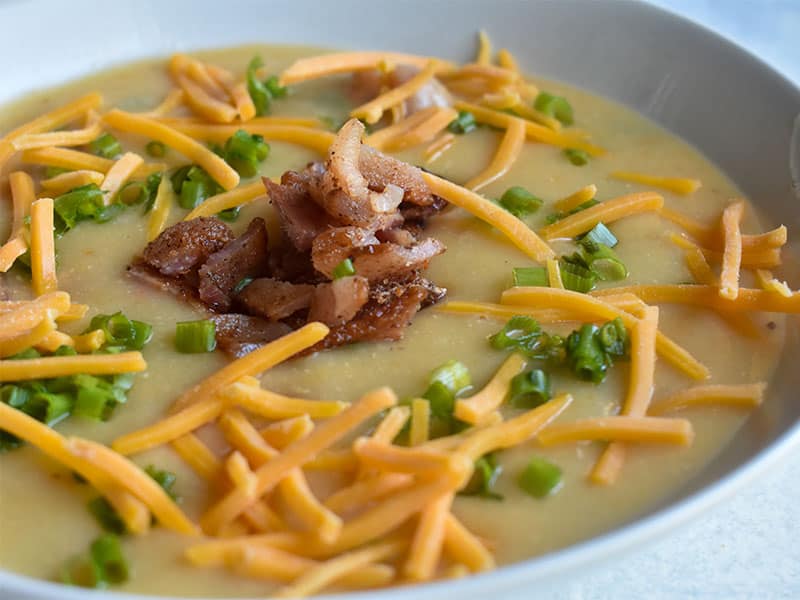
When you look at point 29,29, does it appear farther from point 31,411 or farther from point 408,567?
point 408,567

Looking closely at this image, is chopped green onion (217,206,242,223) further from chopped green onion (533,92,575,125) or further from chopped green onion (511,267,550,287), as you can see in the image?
chopped green onion (533,92,575,125)

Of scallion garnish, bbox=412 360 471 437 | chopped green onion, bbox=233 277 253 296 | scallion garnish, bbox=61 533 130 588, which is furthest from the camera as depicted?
chopped green onion, bbox=233 277 253 296

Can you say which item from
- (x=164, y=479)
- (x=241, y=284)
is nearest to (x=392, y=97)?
(x=241, y=284)

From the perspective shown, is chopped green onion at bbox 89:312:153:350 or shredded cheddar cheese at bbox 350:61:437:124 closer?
chopped green onion at bbox 89:312:153:350

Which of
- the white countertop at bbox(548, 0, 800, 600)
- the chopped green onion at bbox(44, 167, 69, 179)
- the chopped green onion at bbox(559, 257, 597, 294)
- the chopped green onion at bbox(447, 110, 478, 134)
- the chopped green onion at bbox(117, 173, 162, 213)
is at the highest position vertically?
the chopped green onion at bbox(447, 110, 478, 134)

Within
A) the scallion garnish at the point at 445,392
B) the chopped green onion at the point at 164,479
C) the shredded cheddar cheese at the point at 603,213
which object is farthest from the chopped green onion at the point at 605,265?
the chopped green onion at the point at 164,479

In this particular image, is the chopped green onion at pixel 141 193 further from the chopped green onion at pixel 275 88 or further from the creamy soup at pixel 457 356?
the chopped green onion at pixel 275 88


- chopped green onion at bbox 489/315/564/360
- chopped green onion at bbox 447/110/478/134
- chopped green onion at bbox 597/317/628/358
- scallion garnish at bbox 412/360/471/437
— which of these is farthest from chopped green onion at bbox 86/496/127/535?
chopped green onion at bbox 447/110/478/134
